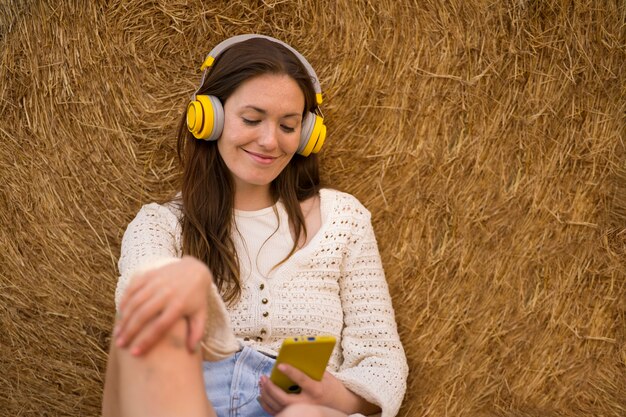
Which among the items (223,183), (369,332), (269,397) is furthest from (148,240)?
(369,332)

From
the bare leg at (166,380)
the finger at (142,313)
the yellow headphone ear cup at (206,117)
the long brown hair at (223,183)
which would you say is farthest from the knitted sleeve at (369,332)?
the finger at (142,313)

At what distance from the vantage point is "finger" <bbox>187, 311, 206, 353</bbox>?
1250 millimetres

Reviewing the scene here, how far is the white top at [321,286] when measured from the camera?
72.7 inches

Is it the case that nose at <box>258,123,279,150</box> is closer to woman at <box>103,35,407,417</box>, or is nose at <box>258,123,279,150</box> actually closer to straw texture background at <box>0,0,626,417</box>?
woman at <box>103,35,407,417</box>

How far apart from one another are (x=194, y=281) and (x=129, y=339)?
0.14 m

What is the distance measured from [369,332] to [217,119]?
0.66m

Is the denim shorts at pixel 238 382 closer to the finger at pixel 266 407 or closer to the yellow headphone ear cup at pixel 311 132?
the finger at pixel 266 407

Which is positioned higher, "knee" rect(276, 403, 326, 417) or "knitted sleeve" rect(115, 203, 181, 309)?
"knitted sleeve" rect(115, 203, 181, 309)

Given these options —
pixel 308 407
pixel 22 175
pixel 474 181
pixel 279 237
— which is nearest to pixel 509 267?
pixel 474 181

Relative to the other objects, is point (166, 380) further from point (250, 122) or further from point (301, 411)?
point (250, 122)

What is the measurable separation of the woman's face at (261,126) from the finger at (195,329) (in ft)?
2.24

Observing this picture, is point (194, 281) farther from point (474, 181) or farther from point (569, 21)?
point (569, 21)

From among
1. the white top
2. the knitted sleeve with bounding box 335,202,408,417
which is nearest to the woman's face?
the white top

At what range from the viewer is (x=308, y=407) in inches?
58.1
